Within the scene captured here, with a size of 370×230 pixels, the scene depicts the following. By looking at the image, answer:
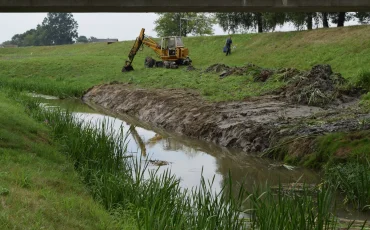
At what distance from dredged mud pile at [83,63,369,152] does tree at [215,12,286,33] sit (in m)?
25.0

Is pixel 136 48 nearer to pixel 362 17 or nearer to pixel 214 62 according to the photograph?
pixel 214 62

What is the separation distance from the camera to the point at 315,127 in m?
17.9

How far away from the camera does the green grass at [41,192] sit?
26.2 ft

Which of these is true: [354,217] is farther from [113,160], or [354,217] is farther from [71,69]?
[71,69]

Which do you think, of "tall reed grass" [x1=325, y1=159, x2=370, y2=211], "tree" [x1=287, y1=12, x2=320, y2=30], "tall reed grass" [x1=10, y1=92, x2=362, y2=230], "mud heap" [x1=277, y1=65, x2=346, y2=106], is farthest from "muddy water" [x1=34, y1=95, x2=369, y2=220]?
"tree" [x1=287, y1=12, x2=320, y2=30]

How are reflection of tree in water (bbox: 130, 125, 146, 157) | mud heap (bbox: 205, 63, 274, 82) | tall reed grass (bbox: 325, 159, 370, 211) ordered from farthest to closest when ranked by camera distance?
mud heap (bbox: 205, 63, 274, 82)
reflection of tree in water (bbox: 130, 125, 146, 157)
tall reed grass (bbox: 325, 159, 370, 211)

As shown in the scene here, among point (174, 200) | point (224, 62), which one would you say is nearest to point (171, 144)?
point (174, 200)

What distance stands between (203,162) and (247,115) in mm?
4916

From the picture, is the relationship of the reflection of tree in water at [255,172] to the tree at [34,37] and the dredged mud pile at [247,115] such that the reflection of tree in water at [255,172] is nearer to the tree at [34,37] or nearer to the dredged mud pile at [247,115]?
the dredged mud pile at [247,115]

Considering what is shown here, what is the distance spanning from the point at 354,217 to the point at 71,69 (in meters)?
40.7

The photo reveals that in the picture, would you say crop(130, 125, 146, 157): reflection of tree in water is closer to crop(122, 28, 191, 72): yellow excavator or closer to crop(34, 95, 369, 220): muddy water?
crop(34, 95, 369, 220): muddy water

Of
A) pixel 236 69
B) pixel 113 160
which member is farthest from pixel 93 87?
pixel 113 160

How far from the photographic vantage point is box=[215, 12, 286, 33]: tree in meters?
54.4

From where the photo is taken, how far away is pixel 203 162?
17.5 m
